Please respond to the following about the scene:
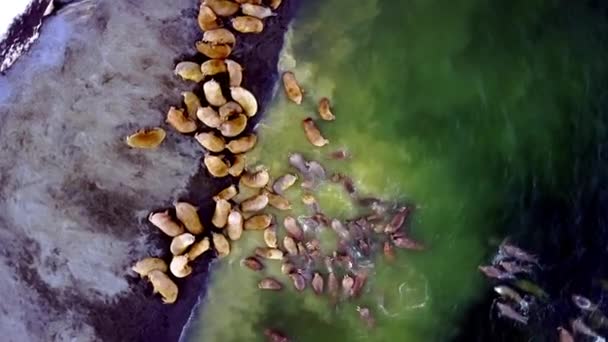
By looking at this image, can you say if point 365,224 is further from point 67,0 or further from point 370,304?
point 67,0

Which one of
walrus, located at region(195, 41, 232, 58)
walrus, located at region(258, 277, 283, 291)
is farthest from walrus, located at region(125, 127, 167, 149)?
walrus, located at region(258, 277, 283, 291)

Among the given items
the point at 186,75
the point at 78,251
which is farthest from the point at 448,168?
the point at 78,251

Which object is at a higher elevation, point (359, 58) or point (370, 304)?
point (359, 58)

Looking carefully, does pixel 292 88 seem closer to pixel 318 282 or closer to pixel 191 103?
pixel 191 103

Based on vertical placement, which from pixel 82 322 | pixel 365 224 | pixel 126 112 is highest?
pixel 126 112

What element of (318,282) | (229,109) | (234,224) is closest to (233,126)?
(229,109)

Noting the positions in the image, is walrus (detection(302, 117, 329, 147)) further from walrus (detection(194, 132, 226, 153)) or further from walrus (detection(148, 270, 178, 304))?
walrus (detection(148, 270, 178, 304))
